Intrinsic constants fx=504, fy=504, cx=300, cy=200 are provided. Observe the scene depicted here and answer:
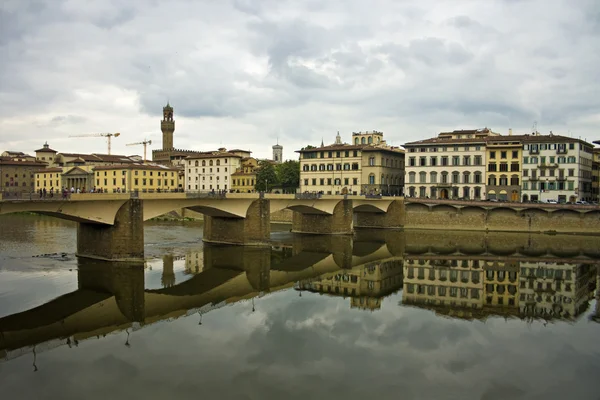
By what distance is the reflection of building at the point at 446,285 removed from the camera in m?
30.3

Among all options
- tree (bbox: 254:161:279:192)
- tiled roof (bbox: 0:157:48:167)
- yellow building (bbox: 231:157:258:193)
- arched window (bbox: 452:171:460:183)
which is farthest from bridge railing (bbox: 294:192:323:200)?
tiled roof (bbox: 0:157:48:167)

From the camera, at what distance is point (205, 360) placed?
20.2 meters

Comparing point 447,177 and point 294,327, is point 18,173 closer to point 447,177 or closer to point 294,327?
point 447,177

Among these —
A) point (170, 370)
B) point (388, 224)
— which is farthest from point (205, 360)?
point (388, 224)

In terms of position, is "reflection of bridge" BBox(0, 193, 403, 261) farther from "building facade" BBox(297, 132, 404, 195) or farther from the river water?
"building facade" BBox(297, 132, 404, 195)

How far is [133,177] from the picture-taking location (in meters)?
103

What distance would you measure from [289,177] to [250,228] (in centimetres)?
5549

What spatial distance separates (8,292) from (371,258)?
3065cm

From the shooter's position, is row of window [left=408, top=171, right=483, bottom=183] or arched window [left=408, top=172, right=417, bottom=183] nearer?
row of window [left=408, top=171, right=483, bottom=183]

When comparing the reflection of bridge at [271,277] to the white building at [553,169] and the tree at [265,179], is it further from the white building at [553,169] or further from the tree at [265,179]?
the tree at [265,179]

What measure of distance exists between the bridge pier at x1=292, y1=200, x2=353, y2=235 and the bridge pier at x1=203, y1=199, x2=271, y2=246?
14.6 metres

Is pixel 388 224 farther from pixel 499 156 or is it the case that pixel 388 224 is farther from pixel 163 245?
pixel 163 245

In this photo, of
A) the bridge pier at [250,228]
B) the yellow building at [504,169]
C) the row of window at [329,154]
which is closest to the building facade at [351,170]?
the row of window at [329,154]

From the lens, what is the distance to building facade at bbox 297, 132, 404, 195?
87.1 metres
